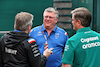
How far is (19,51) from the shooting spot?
6.74 feet

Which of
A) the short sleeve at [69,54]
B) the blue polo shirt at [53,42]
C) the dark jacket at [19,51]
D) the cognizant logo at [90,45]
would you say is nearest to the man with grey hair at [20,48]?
the dark jacket at [19,51]

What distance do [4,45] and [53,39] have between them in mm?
1137

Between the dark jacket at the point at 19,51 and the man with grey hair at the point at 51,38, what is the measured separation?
34.2 inches

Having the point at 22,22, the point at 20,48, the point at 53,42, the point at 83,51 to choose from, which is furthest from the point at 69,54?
the point at 53,42

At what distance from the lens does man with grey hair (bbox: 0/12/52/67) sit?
81.0 inches

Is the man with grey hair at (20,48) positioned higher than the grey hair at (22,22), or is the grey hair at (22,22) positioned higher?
the grey hair at (22,22)

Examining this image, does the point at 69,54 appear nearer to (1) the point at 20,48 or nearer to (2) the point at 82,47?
(2) the point at 82,47

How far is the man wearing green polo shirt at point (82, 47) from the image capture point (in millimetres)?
1942

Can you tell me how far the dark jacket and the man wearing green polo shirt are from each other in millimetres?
391

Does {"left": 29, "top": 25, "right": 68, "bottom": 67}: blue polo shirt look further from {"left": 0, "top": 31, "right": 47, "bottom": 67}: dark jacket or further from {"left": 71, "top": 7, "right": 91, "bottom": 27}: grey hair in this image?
{"left": 71, "top": 7, "right": 91, "bottom": 27}: grey hair

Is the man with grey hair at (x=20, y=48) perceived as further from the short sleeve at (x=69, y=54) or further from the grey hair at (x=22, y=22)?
the short sleeve at (x=69, y=54)

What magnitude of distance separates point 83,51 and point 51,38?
3.92 ft

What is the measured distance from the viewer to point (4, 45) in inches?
83.2

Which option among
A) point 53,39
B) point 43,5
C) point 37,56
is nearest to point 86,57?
point 37,56
